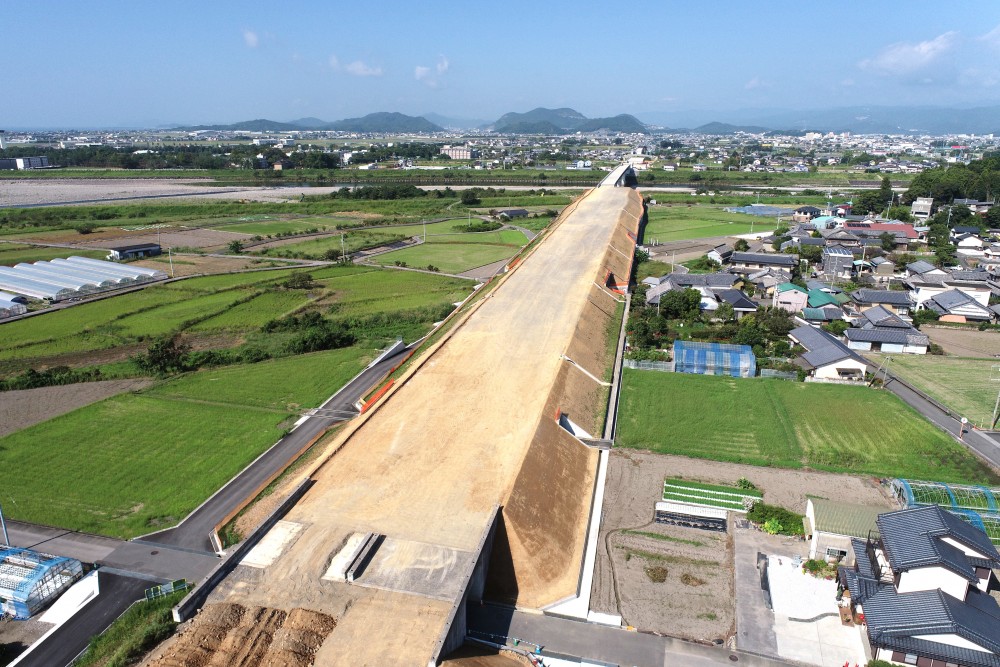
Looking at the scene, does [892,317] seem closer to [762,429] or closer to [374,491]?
[762,429]

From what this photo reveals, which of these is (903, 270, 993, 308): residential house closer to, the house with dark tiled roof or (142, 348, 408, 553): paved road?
the house with dark tiled roof

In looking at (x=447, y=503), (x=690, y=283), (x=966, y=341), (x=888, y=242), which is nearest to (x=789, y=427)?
(x=447, y=503)

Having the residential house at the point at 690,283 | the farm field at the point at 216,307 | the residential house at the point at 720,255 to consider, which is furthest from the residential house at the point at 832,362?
the residential house at the point at 720,255

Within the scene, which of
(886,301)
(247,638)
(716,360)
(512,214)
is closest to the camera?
(247,638)

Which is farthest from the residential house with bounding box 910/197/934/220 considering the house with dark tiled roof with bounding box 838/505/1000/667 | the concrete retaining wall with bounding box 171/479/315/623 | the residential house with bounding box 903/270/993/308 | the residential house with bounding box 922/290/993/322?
the concrete retaining wall with bounding box 171/479/315/623

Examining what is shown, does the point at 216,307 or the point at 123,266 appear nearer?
the point at 216,307

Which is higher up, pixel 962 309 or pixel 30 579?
pixel 962 309

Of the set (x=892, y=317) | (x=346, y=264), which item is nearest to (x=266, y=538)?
(x=892, y=317)

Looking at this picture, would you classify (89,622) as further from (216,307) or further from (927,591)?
(216,307)
